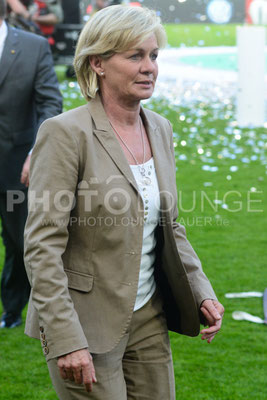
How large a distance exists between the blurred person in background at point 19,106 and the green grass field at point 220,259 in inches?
38.3

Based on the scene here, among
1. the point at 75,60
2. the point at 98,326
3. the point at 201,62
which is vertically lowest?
the point at 201,62

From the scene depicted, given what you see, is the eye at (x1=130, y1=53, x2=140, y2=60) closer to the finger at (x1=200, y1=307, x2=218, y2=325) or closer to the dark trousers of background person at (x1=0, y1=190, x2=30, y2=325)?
the finger at (x1=200, y1=307, x2=218, y2=325)

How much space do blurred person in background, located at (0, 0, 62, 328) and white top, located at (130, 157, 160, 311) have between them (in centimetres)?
210

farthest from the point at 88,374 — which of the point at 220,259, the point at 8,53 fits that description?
the point at 220,259

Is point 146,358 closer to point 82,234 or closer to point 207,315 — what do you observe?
point 207,315

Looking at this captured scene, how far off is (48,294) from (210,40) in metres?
29.1

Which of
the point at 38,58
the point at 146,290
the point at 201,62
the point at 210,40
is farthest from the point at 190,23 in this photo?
the point at 146,290

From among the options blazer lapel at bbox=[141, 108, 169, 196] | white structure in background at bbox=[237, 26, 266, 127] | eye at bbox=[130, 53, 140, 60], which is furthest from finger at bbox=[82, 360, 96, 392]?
white structure in background at bbox=[237, 26, 266, 127]

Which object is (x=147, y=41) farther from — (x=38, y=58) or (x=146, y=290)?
(x=38, y=58)

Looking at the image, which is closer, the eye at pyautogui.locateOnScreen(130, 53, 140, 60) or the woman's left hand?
the eye at pyautogui.locateOnScreen(130, 53, 140, 60)

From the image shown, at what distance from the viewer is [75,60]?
2953 millimetres

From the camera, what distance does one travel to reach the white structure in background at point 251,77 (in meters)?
14.0

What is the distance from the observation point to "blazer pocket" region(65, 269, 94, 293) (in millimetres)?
2781

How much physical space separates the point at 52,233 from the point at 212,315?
75cm
